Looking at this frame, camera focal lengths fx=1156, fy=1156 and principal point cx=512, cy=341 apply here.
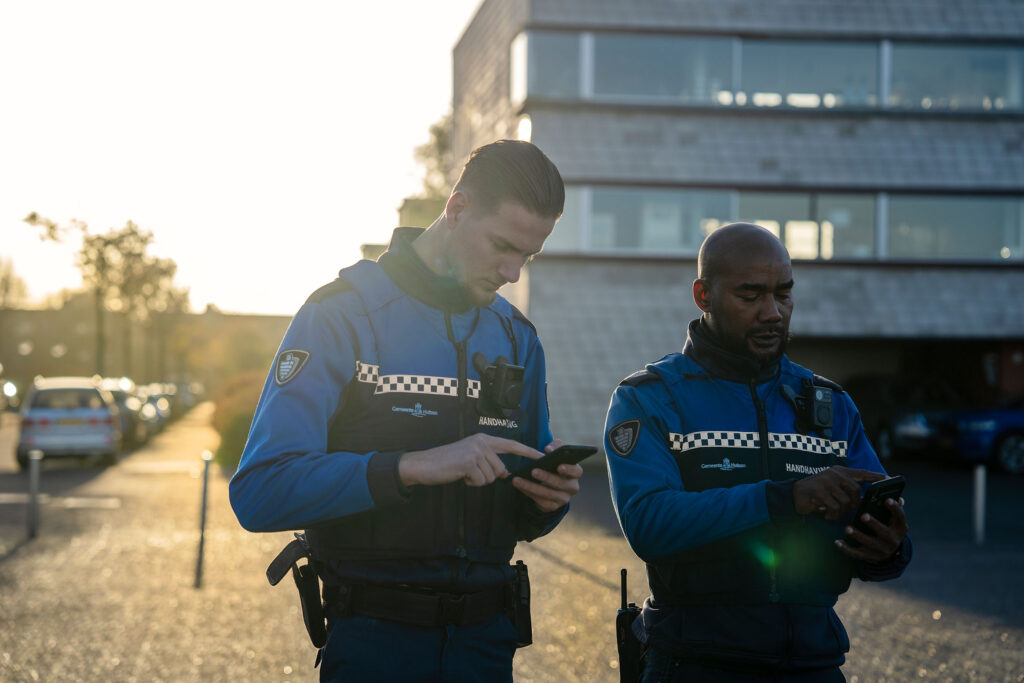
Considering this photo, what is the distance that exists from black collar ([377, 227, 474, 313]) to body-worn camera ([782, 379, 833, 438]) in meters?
0.86

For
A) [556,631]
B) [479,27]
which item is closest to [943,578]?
[556,631]

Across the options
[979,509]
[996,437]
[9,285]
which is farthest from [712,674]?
[9,285]

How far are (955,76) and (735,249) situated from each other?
2294 cm

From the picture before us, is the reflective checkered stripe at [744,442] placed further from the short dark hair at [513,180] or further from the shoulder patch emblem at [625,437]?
the short dark hair at [513,180]

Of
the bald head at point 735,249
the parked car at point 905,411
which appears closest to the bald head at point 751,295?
the bald head at point 735,249

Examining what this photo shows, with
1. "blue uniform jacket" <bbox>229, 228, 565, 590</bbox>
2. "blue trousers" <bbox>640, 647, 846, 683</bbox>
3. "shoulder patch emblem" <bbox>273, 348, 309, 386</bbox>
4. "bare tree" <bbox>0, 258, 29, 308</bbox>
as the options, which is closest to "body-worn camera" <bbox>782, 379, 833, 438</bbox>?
"blue trousers" <bbox>640, 647, 846, 683</bbox>

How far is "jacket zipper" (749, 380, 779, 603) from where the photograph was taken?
2.71m

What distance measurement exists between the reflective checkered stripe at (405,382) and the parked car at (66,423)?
1964 cm

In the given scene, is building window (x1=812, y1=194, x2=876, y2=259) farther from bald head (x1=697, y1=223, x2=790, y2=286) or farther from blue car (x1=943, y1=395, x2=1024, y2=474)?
bald head (x1=697, y1=223, x2=790, y2=286)

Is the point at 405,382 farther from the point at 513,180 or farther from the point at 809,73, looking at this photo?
the point at 809,73

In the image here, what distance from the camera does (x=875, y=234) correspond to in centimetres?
2350

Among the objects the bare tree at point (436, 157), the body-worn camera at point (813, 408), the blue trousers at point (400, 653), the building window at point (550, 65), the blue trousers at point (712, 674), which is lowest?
the blue trousers at point (712, 674)

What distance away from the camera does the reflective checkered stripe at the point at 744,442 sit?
9.31 feet

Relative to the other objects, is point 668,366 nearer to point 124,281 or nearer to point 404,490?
point 404,490
